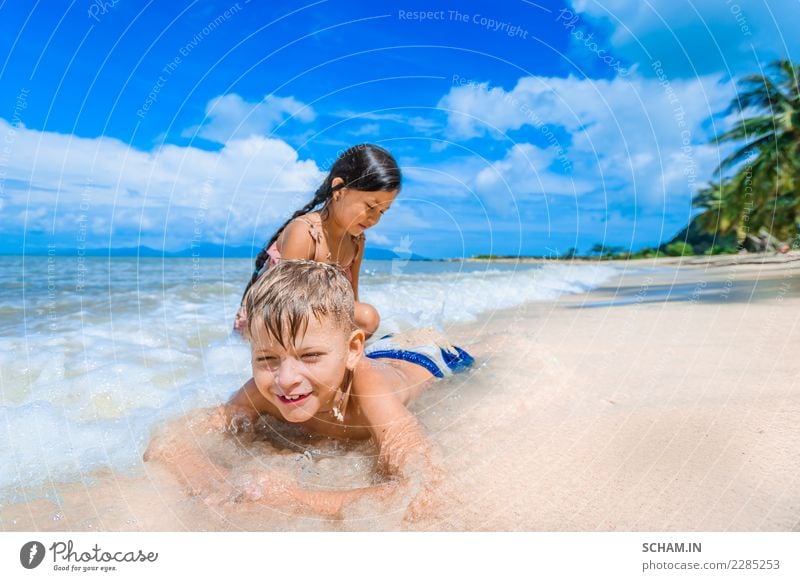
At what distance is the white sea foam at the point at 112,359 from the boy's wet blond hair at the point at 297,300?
34.3 inches

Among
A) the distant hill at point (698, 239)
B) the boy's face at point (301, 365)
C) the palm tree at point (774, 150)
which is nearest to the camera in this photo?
the boy's face at point (301, 365)

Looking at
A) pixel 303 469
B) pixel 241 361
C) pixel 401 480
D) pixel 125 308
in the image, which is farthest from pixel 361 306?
pixel 125 308

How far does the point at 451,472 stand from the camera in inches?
82.4

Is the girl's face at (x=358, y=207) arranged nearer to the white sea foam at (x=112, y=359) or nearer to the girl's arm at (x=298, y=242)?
the girl's arm at (x=298, y=242)

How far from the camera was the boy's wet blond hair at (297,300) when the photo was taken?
1.99 meters

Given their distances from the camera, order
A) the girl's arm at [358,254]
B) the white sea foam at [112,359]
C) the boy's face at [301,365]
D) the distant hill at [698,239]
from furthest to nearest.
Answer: the distant hill at [698,239] → the girl's arm at [358,254] → the white sea foam at [112,359] → the boy's face at [301,365]

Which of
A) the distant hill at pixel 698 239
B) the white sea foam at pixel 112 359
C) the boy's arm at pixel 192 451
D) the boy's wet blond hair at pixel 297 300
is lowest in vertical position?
the white sea foam at pixel 112 359

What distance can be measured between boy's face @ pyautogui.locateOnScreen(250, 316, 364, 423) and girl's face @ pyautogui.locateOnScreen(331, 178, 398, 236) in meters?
1.65

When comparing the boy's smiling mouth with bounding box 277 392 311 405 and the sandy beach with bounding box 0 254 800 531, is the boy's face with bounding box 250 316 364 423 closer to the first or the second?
the boy's smiling mouth with bounding box 277 392 311 405

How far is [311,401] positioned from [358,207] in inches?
72.1

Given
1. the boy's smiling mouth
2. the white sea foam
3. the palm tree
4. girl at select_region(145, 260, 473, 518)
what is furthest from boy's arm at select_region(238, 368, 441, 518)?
the palm tree

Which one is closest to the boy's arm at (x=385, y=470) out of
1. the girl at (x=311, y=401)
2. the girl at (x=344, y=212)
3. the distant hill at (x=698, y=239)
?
the girl at (x=311, y=401)

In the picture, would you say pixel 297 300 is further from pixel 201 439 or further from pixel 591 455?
pixel 591 455
